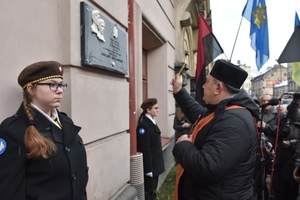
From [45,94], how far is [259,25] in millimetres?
5581

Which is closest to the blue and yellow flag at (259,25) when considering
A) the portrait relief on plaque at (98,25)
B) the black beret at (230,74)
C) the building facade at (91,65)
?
the building facade at (91,65)

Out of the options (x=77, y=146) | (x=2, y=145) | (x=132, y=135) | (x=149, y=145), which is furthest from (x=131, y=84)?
(x=2, y=145)

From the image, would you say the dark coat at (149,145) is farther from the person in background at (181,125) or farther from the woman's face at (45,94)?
the woman's face at (45,94)

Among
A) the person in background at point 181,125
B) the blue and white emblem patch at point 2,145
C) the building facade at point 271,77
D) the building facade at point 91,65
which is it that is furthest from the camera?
the building facade at point 271,77

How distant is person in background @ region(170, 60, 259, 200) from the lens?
1874 mm

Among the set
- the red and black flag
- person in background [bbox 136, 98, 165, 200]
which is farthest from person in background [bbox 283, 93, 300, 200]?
person in background [bbox 136, 98, 165, 200]

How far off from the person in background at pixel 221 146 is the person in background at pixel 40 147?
725mm

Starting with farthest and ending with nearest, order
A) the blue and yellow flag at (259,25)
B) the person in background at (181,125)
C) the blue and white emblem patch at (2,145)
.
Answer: the blue and yellow flag at (259,25) < the person in background at (181,125) < the blue and white emblem patch at (2,145)

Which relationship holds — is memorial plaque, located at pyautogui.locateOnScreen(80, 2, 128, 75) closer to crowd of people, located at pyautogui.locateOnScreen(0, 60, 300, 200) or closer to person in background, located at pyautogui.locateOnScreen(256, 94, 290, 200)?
crowd of people, located at pyautogui.locateOnScreen(0, 60, 300, 200)

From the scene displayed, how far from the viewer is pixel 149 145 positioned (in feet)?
14.0

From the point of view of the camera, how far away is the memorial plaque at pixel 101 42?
257 centimetres

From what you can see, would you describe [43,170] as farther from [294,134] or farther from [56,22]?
[294,134]

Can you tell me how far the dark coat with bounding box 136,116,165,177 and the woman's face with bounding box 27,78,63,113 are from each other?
251 cm

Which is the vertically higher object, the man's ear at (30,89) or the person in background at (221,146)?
the man's ear at (30,89)
